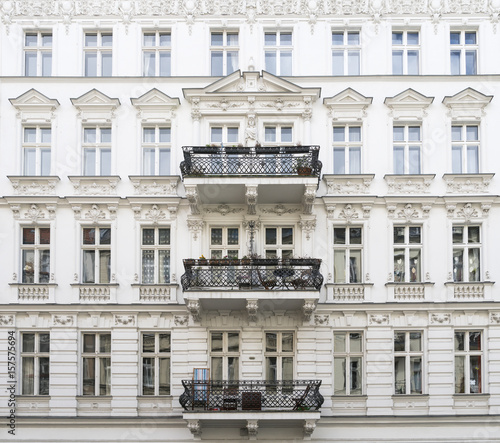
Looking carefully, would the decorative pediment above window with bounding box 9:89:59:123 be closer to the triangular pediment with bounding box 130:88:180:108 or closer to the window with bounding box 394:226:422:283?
the triangular pediment with bounding box 130:88:180:108

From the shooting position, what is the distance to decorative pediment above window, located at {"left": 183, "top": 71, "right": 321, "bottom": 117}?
19.5 metres

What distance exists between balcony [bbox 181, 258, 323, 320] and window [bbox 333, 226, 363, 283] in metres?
1.49

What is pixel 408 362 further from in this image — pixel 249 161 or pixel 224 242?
pixel 249 161

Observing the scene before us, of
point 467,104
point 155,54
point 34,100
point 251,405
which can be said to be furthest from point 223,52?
point 251,405

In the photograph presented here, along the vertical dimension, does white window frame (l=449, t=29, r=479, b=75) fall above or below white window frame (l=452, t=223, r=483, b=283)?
above

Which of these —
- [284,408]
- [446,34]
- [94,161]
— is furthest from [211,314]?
[446,34]

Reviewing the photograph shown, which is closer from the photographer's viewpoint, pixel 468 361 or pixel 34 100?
pixel 468 361

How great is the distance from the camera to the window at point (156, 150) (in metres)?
19.8

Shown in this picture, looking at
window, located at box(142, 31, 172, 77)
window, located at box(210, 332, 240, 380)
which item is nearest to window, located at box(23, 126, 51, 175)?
window, located at box(142, 31, 172, 77)

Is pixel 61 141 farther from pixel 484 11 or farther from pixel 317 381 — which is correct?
pixel 484 11

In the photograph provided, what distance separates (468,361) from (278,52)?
390 inches

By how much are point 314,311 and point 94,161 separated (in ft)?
24.1

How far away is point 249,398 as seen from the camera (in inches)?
696

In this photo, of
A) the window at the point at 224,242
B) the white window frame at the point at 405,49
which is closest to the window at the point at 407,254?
the window at the point at 224,242
